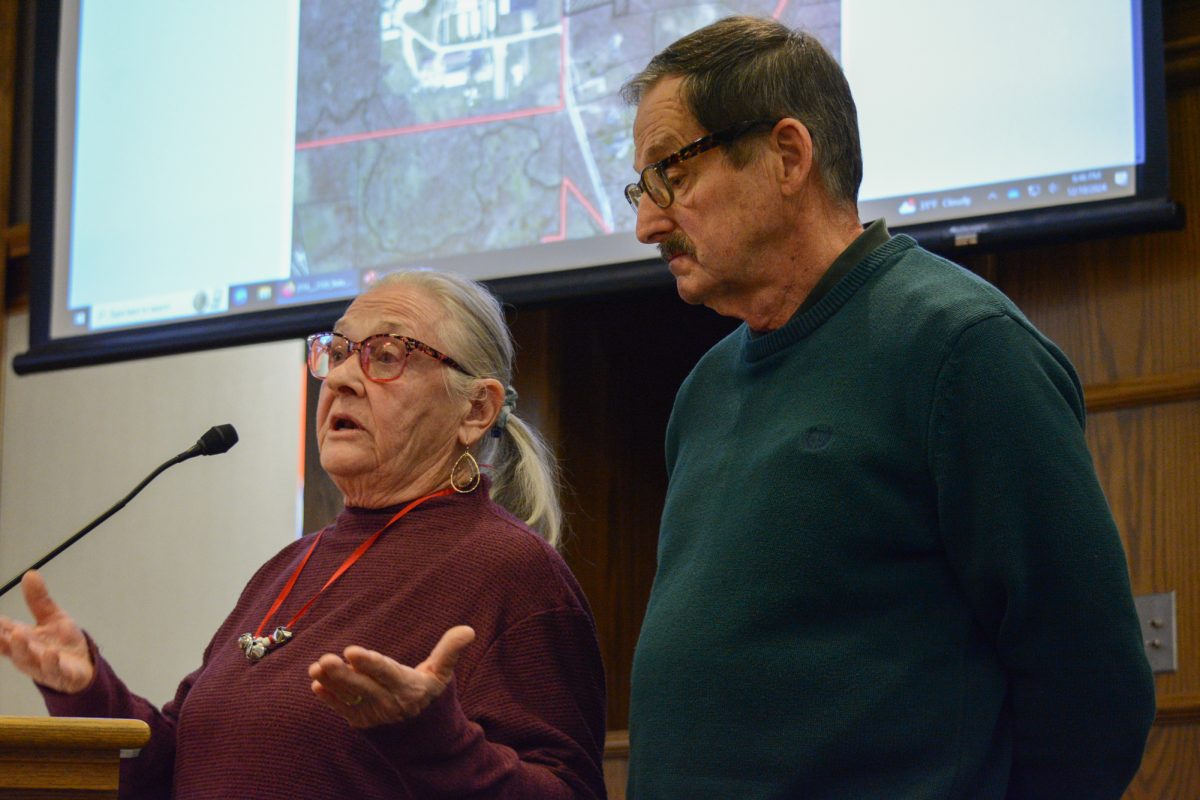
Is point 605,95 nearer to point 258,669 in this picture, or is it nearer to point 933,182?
point 933,182

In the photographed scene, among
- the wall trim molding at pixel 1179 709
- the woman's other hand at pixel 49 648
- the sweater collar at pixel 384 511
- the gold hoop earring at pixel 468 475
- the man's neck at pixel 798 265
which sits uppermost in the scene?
the man's neck at pixel 798 265

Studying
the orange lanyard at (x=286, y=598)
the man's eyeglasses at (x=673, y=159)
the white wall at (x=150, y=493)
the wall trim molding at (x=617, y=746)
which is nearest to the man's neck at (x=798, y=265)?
the man's eyeglasses at (x=673, y=159)

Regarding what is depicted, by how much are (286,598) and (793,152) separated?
2.70 ft

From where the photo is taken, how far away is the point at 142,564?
13.8 ft

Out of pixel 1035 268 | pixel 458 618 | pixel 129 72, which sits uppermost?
pixel 129 72

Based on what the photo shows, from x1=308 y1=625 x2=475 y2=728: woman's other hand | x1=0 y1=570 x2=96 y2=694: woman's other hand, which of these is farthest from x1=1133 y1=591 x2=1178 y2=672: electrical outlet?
x1=0 y1=570 x2=96 y2=694: woman's other hand

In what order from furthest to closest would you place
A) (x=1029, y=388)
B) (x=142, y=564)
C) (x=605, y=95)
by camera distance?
(x=142, y=564) → (x=605, y=95) → (x=1029, y=388)

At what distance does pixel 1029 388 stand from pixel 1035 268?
1.20 meters

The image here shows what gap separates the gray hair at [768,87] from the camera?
1.61 m

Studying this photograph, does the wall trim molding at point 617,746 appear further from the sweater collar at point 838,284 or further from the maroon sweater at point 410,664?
the sweater collar at point 838,284

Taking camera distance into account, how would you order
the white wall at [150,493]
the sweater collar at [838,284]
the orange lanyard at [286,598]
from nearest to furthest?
the sweater collar at [838,284] → the orange lanyard at [286,598] → the white wall at [150,493]

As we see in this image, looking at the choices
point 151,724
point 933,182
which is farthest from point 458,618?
point 933,182

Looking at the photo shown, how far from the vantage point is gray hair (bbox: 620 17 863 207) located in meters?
1.61

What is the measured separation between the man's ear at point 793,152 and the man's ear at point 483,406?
0.58 meters
